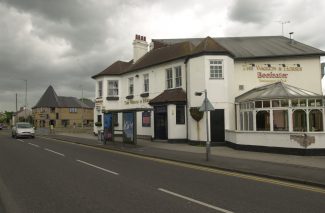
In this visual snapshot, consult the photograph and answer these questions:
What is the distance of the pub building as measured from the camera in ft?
67.3

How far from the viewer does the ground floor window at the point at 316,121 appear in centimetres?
2095

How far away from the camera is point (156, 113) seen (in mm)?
28516

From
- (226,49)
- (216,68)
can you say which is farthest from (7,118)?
(226,49)

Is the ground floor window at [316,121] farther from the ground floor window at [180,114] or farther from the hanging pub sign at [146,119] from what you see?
the hanging pub sign at [146,119]

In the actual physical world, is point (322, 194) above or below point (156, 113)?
below

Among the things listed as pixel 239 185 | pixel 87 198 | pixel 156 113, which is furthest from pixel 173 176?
pixel 156 113

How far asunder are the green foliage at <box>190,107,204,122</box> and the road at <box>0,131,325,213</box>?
11895 mm

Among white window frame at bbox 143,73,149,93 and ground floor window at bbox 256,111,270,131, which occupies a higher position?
white window frame at bbox 143,73,149,93

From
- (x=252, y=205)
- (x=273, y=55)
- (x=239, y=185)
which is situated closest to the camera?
(x=252, y=205)

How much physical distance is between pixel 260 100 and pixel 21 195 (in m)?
16.1

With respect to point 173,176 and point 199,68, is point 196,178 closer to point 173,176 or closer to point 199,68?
point 173,176

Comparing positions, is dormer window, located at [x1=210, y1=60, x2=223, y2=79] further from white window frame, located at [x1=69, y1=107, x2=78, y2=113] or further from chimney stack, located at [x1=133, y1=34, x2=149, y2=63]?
white window frame, located at [x1=69, y1=107, x2=78, y2=113]

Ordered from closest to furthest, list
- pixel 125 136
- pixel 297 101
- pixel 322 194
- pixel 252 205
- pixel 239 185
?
pixel 252 205
pixel 322 194
pixel 239 185
pixel 297 101
pixel 125 136

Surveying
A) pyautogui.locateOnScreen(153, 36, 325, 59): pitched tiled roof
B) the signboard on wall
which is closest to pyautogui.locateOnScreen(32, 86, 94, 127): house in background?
pyautogui.locateOnScreen(153, 36, 325, 59): pitched tiled roof
